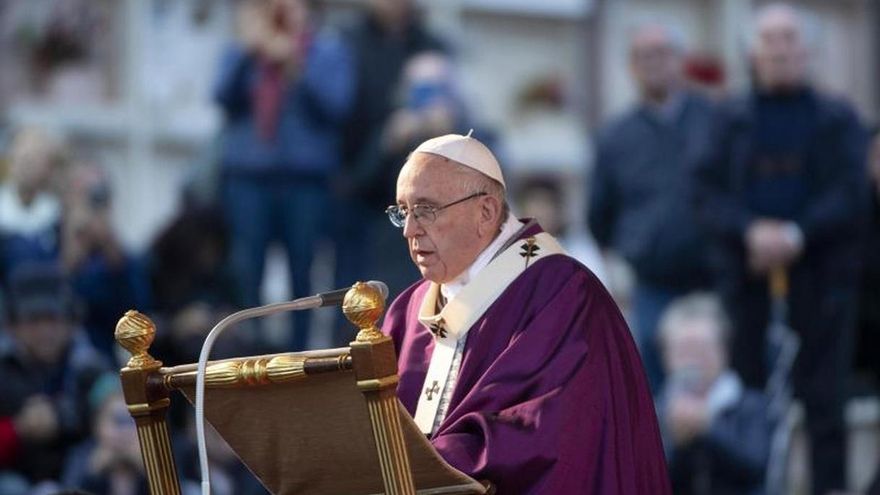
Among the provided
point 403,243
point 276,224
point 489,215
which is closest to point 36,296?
point 276,224

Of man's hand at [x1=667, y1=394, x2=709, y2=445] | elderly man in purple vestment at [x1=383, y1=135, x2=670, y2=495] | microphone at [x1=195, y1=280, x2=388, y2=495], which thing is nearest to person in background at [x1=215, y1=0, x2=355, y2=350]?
man's hand at [x1=667, y1=394, x2=709, y2=445]

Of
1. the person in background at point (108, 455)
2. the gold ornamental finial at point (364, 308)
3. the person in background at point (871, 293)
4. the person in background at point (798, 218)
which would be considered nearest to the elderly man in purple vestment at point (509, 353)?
the gold ornamental finial at point (364, 308)

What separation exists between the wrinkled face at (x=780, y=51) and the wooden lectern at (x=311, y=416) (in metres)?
5.04

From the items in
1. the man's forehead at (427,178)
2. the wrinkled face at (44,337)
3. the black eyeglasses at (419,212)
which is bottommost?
the wrinkled face at (44,337)

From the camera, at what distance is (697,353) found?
10.5m

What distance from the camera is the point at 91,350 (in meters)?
11.1

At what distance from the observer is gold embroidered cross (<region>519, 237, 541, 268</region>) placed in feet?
21.4

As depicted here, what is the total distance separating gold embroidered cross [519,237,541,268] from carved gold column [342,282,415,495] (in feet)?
3.02

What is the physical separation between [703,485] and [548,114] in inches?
271

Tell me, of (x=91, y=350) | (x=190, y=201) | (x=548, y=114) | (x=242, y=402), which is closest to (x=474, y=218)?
(x=242, y=402)

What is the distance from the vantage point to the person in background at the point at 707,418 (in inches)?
406

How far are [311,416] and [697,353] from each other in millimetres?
4861

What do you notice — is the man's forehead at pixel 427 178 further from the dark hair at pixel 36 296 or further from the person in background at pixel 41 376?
the dark hair at pixel 36 296

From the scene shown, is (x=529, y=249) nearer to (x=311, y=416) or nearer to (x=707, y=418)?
(x=311, y=416)
